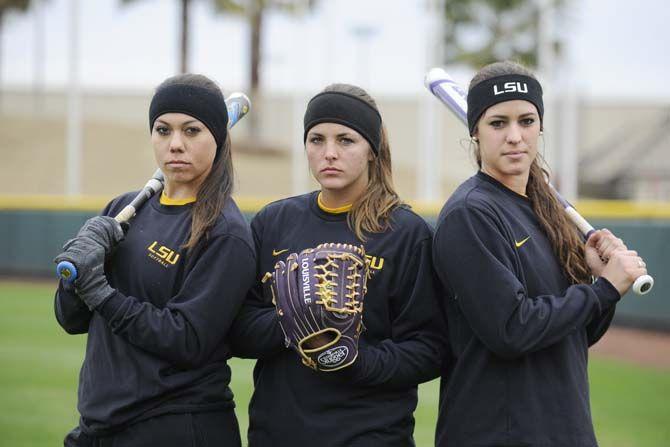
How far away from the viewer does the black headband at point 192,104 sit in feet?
11.6

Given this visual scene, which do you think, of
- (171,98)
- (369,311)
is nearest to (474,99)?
(369,311)

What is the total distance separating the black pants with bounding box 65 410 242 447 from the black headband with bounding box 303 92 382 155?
1.14 metres

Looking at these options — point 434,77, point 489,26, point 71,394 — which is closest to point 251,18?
point 489,26

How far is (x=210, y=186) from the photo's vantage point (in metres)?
3.57

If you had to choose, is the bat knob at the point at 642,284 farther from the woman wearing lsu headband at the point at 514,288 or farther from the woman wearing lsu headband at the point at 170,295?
the woman wearing lsu headband at the point at 170,295

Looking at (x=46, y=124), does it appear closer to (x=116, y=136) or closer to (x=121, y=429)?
(x=116, y=136)

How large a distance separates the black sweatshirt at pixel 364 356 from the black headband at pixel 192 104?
50cm

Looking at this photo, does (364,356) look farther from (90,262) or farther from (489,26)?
(489,26)

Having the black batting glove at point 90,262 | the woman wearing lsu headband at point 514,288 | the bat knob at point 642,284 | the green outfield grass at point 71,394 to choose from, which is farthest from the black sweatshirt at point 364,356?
the green outfield grass at point 71,394

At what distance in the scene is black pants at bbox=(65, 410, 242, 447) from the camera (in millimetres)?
3346

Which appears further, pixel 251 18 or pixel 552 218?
pixel 251 18

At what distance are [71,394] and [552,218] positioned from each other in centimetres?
611

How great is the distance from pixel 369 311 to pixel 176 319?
70cm

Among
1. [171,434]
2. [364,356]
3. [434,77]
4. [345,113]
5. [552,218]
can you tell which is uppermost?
[434,77]
